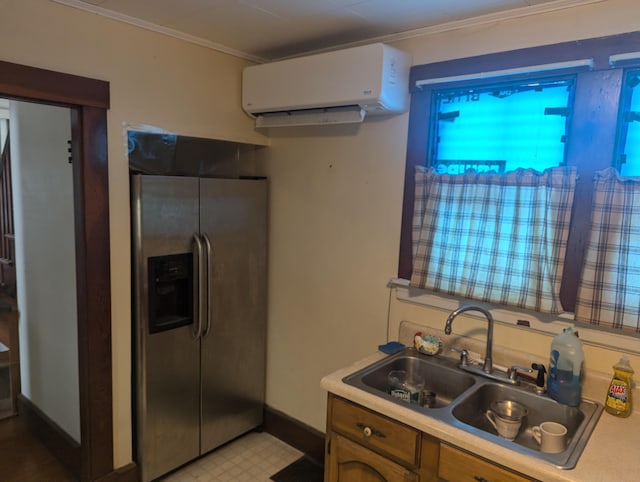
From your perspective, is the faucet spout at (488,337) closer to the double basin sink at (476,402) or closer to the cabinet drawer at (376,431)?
the double basin sink at (476,402)

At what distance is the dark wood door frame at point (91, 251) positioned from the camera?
2020 mm

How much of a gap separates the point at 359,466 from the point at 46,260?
6.64 ft

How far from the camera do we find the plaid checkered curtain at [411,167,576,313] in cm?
186

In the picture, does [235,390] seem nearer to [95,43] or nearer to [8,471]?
[8,471]

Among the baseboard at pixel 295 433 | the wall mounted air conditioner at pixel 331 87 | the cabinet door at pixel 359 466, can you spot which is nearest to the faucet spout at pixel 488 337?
the cabinet door at pixel 359 466

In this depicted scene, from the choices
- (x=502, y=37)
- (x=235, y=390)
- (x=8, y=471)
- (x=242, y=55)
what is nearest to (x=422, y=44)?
(x=502, y=37)

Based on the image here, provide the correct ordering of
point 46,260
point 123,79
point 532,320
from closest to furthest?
point 532,320, point 123,79, point 46,260

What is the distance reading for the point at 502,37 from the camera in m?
1.96

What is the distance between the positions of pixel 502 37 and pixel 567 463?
163 centimetres

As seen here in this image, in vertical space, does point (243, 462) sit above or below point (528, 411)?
below

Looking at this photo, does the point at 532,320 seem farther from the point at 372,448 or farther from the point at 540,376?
the point at 372,448

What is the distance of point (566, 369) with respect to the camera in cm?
174

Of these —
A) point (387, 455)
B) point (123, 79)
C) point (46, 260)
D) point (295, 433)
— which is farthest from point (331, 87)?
point (295, 433)

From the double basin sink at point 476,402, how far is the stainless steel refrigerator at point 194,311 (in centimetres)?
103
